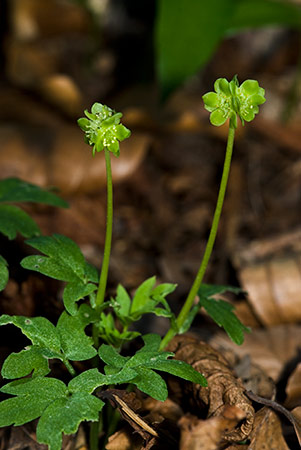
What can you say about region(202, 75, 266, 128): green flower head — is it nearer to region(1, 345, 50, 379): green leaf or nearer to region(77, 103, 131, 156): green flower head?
region(77, 103, 131, 156): green flower head

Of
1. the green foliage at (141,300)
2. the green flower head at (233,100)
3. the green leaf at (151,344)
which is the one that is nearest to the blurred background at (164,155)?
the green foliage at (141,300)

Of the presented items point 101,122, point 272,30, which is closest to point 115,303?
point 101,122

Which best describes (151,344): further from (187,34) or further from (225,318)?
(187,34)

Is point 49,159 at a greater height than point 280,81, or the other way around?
point 280,81

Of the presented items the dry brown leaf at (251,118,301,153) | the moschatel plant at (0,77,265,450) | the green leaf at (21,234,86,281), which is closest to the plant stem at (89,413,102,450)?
the moschatel plant at (0,77,265,450)

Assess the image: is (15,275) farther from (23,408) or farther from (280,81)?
(280,81)

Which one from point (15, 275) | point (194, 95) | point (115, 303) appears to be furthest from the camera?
point (194, 95)
